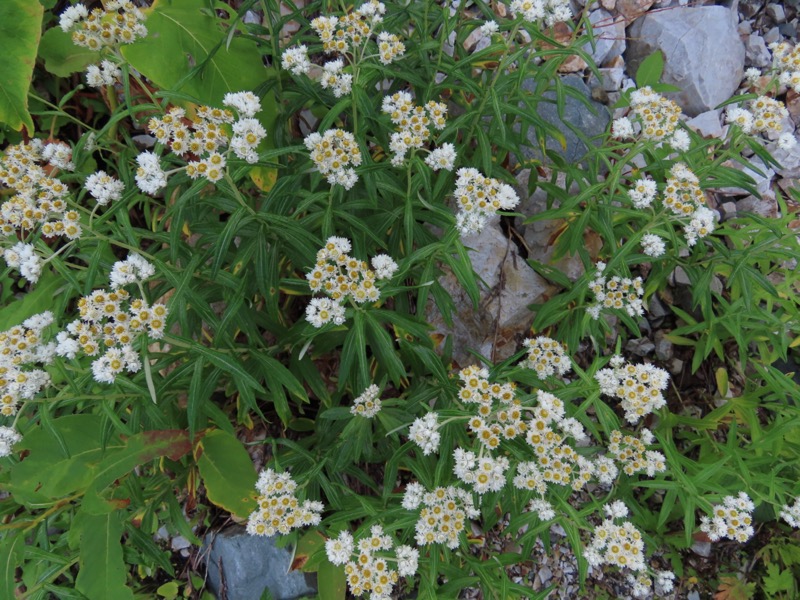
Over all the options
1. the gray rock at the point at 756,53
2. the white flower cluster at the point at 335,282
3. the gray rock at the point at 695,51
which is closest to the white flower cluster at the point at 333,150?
the white flower cluster at the point at 335,282

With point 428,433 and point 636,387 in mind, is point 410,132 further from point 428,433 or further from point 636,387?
point 636,387

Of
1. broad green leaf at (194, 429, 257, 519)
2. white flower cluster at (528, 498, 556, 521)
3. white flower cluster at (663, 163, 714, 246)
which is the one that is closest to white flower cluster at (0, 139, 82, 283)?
broad green leaf at (194, 429, 257, 519)

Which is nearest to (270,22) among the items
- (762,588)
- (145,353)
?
(145,353)

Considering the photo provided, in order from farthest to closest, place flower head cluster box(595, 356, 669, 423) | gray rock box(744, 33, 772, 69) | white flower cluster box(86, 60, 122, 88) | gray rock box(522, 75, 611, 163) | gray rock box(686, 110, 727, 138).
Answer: gray rock box(744, 33, 772, 69) → gray rock box(686, 110, 727, 138) → gray rock box(522, 75, 611, 163) → white flower cluster box(86, 60, 122, 88) → flower head cluster box(595, 356, 669, 423)

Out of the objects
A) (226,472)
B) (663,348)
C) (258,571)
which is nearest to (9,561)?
(226,472)

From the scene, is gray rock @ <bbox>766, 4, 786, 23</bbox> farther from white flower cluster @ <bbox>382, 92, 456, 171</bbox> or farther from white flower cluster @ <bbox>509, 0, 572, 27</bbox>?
white flower cluster @ <bbox>382, 92, 456, 171</bbox>

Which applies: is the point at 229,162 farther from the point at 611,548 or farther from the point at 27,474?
the point at 611,548
